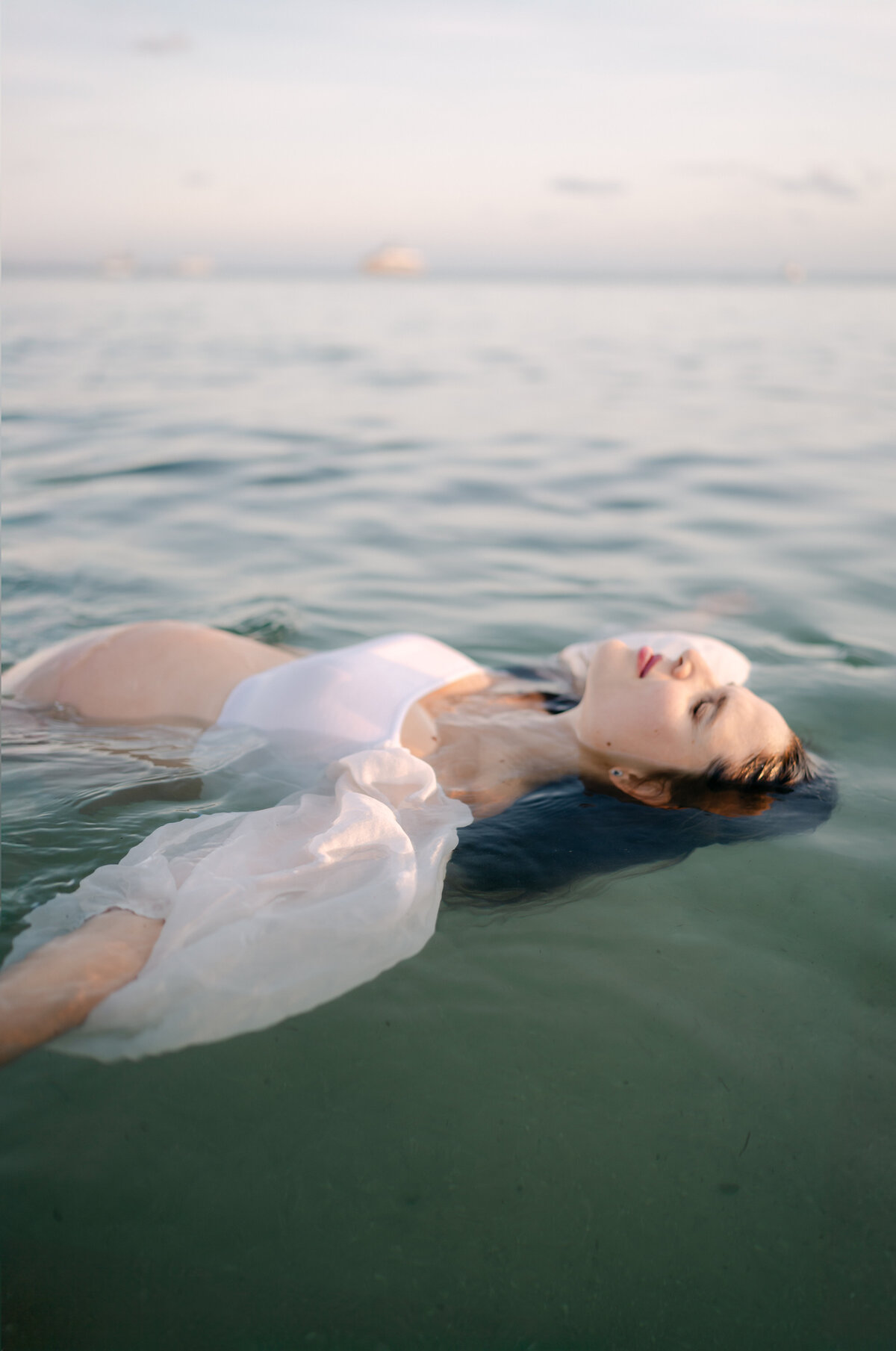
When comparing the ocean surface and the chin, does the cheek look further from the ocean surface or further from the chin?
the ocean surface

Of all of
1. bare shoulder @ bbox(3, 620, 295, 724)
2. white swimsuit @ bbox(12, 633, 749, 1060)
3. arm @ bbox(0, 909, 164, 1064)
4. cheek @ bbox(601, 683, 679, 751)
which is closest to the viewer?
arm @ bbox(0, 909, 164, 1064)

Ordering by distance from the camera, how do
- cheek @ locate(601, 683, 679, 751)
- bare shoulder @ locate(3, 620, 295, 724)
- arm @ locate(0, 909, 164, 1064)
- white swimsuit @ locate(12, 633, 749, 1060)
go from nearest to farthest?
arm @ locate(0, 909, 164, 1064) → white swimsuit @ locate(12, 633, 749, 1060) → cheek @ locate(601, 683, 679, 751) → bare shoulder @ locate(3, 620, 295, 724)

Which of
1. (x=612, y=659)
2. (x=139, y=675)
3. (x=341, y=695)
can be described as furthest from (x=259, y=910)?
Result: (x=612, y=659)

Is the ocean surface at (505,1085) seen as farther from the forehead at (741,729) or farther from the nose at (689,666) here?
the nose at (689,666)

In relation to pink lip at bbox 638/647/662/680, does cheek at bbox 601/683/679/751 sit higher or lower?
lower

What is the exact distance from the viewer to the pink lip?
3174 millimetres

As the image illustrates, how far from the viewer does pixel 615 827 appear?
3.06 meters

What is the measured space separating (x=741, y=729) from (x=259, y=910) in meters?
1.67

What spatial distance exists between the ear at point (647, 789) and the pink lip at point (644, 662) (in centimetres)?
34

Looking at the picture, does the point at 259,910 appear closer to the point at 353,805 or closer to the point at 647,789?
the point at 353,805

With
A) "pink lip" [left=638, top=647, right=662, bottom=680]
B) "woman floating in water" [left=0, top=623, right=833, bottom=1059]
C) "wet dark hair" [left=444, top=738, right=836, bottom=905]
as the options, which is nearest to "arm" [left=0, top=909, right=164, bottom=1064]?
"woman floating in water" [left=0, top=623, right=833, bottom=1059]

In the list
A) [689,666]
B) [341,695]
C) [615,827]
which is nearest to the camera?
[615,827]

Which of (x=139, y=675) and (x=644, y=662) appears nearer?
(x=644, y=662)

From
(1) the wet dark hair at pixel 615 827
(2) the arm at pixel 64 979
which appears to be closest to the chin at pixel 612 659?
(1) the wet dark hair at pixel 615 827
